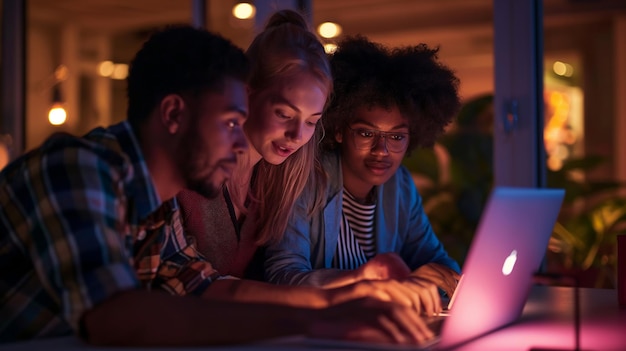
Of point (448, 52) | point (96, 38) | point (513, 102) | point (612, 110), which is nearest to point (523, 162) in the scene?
point (513, 102)

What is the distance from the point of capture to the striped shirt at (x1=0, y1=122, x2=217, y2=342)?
3.40 ft

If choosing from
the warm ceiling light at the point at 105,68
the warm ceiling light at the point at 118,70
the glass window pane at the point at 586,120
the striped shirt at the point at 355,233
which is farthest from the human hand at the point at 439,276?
the warm ceiling light at the point at 105,68

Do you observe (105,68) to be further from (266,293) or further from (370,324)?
(370,324)

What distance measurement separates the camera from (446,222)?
3605mm

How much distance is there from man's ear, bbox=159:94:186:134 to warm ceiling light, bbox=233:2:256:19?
2.28 metres

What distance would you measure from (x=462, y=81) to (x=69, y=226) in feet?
6.38

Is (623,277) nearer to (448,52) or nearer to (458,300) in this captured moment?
(458,300)

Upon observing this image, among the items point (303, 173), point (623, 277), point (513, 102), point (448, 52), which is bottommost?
point (623, 277)

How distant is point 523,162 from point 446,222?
0.93 m

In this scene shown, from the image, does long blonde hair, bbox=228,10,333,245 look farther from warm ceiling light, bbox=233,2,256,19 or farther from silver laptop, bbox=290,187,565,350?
warm ceiling light, bbox=233,2,256,19

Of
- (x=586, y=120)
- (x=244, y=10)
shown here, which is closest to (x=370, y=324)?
(x=244, y=10)

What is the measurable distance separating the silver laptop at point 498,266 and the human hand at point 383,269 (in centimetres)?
24

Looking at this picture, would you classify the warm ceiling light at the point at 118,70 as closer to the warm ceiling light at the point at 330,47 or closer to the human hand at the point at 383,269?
the warm ceiling light at the point at 330,47

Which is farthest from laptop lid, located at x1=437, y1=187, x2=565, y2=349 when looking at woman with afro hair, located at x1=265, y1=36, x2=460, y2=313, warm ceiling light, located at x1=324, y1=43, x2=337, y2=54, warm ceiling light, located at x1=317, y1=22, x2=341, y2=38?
warm ceiling light, located at x1=317, y1=22, x2=341, y2=38
